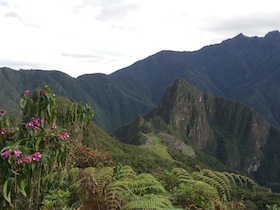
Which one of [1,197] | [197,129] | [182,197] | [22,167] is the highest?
[22,167]

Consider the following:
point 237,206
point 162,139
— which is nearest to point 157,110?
point 162,139

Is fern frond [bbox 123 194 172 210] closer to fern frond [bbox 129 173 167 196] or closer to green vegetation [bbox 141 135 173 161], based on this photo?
fern frond [bbox 129 173 167 196]

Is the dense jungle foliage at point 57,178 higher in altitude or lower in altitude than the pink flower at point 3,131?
lower

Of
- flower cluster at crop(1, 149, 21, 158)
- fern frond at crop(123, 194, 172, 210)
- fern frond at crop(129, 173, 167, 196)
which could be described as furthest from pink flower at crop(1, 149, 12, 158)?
fern frond at crop(129, 173, 167, 196)

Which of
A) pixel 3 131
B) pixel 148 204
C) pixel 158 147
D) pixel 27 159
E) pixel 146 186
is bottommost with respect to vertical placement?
pixel 158 147

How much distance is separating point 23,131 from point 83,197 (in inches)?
76.4

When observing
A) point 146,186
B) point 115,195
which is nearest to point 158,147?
point 146,186

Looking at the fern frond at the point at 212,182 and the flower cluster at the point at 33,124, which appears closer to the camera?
the flower cluster at the point at 33,124

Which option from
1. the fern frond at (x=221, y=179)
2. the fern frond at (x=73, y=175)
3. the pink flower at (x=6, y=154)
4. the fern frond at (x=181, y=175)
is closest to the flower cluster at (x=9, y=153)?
the pink flower at (x=6, y=154)

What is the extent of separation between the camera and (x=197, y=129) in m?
198

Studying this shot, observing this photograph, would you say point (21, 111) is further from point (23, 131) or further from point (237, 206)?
point (237, 206)

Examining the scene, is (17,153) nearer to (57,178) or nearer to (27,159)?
(27,159)

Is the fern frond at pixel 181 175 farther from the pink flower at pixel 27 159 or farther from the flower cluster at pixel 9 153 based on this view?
the flower cluster at pixel 9 153

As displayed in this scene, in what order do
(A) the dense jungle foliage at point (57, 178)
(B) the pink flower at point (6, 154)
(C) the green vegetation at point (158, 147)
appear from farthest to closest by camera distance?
Answer: (C) the green vegetation at point (158, 147) < (A) the dense jungle foliage at point (57, 178) < (B) the pink flower at point (6, 154)
